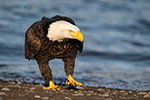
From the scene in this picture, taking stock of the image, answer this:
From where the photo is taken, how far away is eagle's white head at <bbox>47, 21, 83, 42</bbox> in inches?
239

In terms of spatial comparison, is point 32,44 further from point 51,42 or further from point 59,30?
point 59,30

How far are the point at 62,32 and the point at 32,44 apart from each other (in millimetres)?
687

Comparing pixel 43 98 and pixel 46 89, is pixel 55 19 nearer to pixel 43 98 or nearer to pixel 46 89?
pixel 46 89

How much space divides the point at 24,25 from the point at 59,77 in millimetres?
6854

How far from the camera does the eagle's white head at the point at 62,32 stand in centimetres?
607

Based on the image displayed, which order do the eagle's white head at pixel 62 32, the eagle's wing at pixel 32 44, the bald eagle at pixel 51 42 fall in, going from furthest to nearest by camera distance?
the eagle's wing at pixel 32 44
the bald eagle at pixel 51 42
the eagle's white head at pixel 62 32

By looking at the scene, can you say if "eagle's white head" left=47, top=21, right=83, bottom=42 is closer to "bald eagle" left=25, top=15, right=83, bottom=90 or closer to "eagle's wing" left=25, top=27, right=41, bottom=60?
"bald eagle" left=25, top=15, right=83, bottom=90

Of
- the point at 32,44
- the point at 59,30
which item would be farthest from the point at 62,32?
the point at 32,44

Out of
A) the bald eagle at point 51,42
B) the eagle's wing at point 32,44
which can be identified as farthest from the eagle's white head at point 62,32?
the eagle's wing at point 32,44

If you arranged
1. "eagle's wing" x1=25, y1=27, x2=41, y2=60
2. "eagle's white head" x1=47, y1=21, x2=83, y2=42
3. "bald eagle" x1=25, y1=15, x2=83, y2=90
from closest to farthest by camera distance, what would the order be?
"eagle's white head" x1=47, y1=21, x2=83, y2=42 → "bald eagle" x1=25, y1=15, x2=83, y2=90 → "eagle's wing" x1=25, y1=27, x2=41, y2=60

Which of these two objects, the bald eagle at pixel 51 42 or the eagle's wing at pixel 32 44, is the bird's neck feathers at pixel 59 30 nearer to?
the bald eagle at pixel 51 42

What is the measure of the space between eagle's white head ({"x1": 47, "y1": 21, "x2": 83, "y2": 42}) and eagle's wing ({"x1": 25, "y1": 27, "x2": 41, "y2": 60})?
268 mm

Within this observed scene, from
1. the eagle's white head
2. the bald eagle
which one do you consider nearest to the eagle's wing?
the bald eagle

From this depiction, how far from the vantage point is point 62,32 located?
6.19 m
